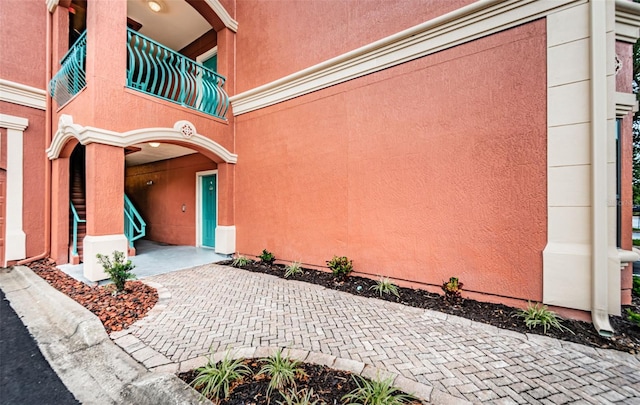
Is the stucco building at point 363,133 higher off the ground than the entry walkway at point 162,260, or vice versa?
the stucco building at point 363,133

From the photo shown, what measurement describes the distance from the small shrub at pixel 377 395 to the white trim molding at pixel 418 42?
4.71 meters

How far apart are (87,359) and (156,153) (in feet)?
21.7

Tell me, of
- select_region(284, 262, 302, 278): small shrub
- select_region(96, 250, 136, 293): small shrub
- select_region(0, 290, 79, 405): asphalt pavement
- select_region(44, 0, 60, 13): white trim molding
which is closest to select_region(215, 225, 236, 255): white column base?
select_region(284, 262, 302, 278): small shrub

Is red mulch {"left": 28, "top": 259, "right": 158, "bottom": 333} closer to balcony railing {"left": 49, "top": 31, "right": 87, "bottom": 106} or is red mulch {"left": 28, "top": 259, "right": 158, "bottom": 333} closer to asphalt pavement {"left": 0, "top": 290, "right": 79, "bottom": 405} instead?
asphalt pavement {"left": 0, "top": 290, "right": 79, "bottom": 405}

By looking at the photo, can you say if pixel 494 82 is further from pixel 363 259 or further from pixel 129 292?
pixel 129 292

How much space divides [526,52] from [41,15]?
10.7 metres

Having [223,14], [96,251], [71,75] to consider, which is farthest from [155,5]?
[96,251]

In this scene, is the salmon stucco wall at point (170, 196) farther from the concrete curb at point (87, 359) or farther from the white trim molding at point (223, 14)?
the concrete curb at point (87, 359)

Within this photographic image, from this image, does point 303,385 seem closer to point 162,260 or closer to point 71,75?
point 162,260

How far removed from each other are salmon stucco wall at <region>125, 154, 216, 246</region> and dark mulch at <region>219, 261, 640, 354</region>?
4.96 m

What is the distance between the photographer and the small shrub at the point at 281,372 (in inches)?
80.9

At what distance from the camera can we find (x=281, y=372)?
213 centimetres

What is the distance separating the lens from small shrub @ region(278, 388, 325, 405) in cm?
185

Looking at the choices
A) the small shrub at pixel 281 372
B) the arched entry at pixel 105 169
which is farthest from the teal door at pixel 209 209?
the small shrub at pixel 281 372
